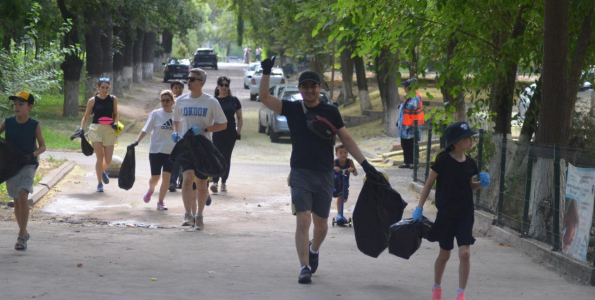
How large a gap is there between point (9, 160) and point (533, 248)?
219 inches

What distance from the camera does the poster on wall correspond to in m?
7.90

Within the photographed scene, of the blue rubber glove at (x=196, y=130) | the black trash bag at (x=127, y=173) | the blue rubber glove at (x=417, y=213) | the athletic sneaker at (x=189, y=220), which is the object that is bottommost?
the athletic sneaker at (x=189, y=220)

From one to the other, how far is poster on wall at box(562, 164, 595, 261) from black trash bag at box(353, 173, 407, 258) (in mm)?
1841

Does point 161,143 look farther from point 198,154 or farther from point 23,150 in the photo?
point 23,150

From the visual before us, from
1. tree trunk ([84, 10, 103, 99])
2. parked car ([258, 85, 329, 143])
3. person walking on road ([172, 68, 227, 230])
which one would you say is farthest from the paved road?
tree trunk ([84, 10, 103, 99])

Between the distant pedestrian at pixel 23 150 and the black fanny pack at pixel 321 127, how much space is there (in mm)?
2880

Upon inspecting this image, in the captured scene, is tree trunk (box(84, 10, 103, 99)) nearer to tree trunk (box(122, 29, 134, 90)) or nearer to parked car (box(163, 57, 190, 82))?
tree trunk (box(122, 29, 134, 90))

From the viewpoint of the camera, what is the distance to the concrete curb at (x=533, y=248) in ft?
25.8

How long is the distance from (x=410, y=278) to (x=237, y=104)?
21.3ft

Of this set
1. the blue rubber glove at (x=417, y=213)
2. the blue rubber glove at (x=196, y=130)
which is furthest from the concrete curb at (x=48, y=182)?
the blue rubber glove at (x=417, y=213)

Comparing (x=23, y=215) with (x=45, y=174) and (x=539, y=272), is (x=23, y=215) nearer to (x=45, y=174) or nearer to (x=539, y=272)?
(x=539, y=272)

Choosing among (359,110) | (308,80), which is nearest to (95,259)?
(308,80)

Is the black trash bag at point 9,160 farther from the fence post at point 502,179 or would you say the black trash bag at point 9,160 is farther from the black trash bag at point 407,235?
the fence post at point 502,179

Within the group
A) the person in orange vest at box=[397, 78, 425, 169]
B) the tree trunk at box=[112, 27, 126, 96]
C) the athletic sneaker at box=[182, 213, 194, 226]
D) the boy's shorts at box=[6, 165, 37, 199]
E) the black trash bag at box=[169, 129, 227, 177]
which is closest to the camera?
the boy's shorts at box=[6, 165, 37, 199]
